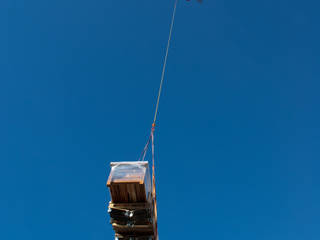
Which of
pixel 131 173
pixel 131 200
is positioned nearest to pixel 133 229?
pixel 131 200

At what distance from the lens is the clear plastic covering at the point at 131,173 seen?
6242mm

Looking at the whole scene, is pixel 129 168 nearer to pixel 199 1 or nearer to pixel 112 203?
pixel 112 203

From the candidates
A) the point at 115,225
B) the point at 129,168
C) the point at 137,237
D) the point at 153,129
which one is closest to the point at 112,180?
the point at 129,168

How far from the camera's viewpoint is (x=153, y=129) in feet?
29.8

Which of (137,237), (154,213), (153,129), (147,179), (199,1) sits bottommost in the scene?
(137,237)

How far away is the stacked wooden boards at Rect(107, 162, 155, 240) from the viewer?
6.33 meters

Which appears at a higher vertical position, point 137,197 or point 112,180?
point 112,180

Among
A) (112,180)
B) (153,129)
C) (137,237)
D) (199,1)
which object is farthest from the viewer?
(199,1)

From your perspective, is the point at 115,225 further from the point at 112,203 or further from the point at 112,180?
the point at 112,180

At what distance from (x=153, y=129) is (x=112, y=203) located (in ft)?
9.84

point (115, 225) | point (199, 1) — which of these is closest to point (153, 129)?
point (115, 225)

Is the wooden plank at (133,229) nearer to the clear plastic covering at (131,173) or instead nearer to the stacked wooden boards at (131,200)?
the stacked wooden boards at (131,200)

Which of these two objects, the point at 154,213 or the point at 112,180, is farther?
the point at 154,213

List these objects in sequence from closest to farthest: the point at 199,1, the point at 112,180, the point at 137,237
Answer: the point at 112,180 < the point at 137,237 < the point at 199,1
